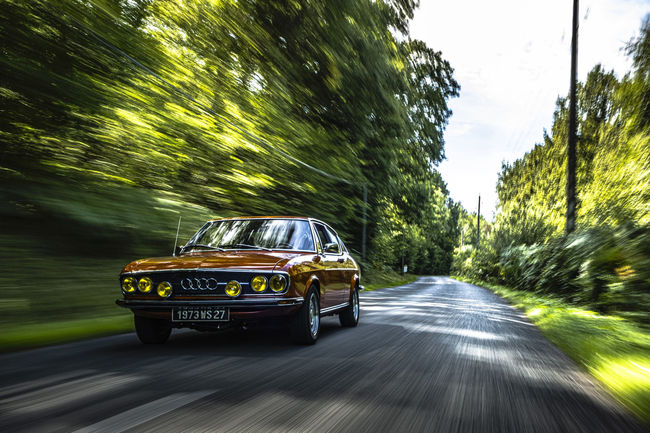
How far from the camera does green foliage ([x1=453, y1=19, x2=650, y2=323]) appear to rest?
935 centimetres

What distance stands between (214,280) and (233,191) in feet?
23.2

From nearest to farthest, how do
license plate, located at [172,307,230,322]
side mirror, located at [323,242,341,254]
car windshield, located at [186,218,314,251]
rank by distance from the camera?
1. license plate, located at [172,307,230,322]
2. car windshield, located at [186,218,314,251]
3. side mirror, located at [323,242,341,254]

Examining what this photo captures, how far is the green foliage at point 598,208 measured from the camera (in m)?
9.35

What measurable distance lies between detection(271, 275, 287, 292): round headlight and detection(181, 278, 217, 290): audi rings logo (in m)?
0.65

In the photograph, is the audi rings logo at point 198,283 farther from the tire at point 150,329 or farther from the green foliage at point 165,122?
the green foliage at point 165,122

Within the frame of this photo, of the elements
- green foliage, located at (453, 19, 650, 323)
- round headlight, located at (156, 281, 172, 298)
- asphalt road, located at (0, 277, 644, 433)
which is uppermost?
green foliage, located at (453, 19, 650, 323)

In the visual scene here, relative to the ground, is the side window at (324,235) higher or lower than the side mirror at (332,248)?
higher

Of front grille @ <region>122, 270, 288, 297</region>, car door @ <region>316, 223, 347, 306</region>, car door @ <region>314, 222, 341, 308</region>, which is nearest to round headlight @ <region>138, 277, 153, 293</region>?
front grille @ <region>122, 270, 288, 297</region>

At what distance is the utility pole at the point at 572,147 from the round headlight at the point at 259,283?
47.3 ft

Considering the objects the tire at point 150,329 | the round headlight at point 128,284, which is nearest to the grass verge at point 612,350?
the tire at point 150,329

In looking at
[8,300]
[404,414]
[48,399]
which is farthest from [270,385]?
[8,300]

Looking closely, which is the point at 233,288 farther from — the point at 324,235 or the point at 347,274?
the point at 347,274

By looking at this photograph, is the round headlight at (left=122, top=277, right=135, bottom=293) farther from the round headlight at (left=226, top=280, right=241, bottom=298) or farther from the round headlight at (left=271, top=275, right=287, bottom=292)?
the round headlight at (left=271, top=275, right=287, bottom=292)

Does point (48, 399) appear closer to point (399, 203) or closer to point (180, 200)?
point (180, 200)
